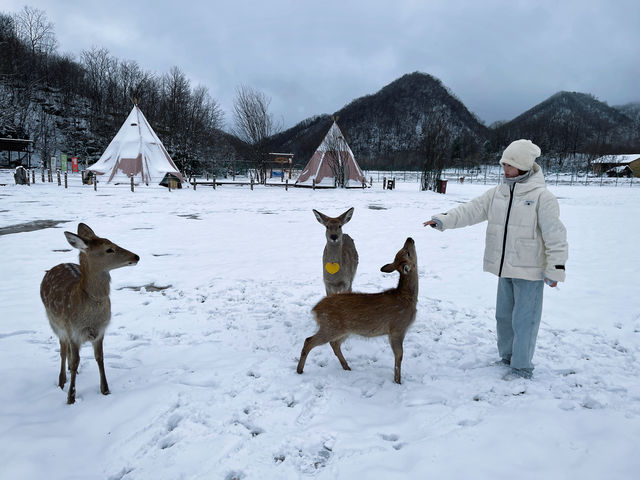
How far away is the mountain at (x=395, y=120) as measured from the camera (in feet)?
406

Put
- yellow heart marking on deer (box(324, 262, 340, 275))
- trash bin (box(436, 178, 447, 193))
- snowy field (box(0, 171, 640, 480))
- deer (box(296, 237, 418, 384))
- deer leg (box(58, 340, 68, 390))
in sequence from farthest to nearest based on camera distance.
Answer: trash bin (box(436, 178, 447, 193)), yellow heart marking on deer (box(324, 262, 340, 275)), deer (box(296, 237, 418, 384)), deer leg (box(58, 340, 68, 390)), snowy field (box(0, 171, 640, 480))

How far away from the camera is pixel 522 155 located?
3.45 m

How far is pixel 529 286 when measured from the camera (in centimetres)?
356

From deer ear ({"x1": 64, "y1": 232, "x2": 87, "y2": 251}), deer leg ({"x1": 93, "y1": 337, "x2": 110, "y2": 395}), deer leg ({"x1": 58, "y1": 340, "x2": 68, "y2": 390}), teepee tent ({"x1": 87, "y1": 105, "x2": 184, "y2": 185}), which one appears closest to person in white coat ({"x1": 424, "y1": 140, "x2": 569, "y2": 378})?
deer ear ({"x1": 64, "y1": 232, "x2": 87, "y2": 251})

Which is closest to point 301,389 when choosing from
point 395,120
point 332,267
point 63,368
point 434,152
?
point 332,267

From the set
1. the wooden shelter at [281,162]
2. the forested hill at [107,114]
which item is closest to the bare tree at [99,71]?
the forested hill at [107,114]

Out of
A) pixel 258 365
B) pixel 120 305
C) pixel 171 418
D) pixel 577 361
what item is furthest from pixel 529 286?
pixel 120 305

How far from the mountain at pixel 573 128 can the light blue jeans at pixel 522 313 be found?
97.4m

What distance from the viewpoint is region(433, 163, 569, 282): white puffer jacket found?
11.0ft

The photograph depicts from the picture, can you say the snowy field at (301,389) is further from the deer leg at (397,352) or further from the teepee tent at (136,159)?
the teepee tent at (136,159)

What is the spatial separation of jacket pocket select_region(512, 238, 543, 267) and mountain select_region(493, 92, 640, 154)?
97.6m

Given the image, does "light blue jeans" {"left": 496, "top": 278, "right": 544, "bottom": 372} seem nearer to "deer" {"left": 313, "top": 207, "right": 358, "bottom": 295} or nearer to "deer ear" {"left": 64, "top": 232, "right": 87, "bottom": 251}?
"deer" {"left": 313, "top": 207, "right": 358, "bottom": 295}

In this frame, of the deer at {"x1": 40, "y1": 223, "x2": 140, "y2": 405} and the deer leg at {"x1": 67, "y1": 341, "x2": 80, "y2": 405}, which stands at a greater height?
the deer at {"x1": 40, "y1": 223, "x2": 140, "y2": 405}

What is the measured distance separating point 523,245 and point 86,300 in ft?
13.5
